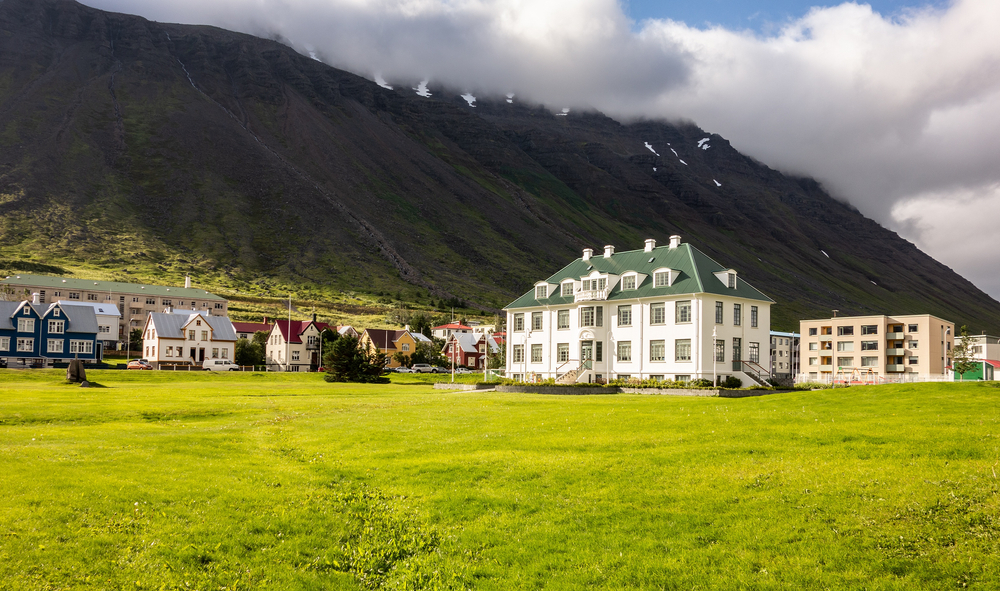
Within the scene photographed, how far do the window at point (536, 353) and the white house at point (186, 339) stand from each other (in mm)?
63561

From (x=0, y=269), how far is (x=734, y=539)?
20204 centimetres

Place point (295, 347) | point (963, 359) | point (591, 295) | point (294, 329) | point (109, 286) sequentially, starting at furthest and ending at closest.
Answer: point (109, 286)
point (294, 329)
point (295, 347)
point (963, 359)
point (591, 295)

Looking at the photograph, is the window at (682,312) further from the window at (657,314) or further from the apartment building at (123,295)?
the apartment building at (123,295)

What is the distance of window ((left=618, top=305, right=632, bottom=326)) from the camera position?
202ft

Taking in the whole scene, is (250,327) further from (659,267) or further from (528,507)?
(528,507)

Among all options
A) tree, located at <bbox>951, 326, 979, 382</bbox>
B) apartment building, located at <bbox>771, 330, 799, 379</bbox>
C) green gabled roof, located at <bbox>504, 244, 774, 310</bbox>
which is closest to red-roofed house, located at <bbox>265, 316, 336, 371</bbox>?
green gabled roof, located at <bbox>504, 244, 774, 310</bbox>

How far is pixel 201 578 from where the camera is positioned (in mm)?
11164

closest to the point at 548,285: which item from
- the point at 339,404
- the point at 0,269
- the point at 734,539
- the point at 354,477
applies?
the point at 339,404

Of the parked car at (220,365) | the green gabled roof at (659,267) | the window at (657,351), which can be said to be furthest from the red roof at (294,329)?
the window at (657,351)

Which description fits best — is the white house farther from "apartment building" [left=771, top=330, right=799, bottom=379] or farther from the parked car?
"apartment building" [left=771, top=330, right=799, bottom=379]

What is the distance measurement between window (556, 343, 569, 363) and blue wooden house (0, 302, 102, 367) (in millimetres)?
72218

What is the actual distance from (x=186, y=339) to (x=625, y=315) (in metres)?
77.3

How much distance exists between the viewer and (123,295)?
517 feet

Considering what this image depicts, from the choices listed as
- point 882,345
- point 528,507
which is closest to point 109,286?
point 882,345
